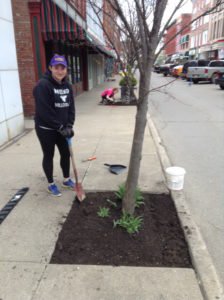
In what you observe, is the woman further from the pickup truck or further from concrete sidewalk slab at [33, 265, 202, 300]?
the pickup truck

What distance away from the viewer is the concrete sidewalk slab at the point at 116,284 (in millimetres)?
2330

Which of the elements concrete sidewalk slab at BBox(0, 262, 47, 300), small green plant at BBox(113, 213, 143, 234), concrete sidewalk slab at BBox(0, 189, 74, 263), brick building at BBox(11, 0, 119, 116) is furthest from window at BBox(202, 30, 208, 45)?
concrete sidewalk slab at BBox(0, 262, 47, 300)

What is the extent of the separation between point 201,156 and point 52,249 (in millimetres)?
4027

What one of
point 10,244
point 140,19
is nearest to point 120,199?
point 10,244

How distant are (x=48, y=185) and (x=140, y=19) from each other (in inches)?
102

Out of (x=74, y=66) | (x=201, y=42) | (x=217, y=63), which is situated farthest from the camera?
(x=201, y=42)

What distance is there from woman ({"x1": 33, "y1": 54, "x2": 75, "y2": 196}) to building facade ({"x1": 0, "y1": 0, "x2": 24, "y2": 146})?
2.97m

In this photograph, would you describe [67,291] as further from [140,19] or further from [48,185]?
[140,19]

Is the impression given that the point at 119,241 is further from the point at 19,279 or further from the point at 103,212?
the point at 19,279

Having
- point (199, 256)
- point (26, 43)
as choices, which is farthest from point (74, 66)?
point (199, 256)

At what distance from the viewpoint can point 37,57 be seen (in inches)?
355

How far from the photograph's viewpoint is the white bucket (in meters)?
4.12

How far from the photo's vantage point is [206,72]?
79.9ft

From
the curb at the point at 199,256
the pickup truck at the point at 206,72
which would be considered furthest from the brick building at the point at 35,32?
the pickup truck at the point at 206,72
